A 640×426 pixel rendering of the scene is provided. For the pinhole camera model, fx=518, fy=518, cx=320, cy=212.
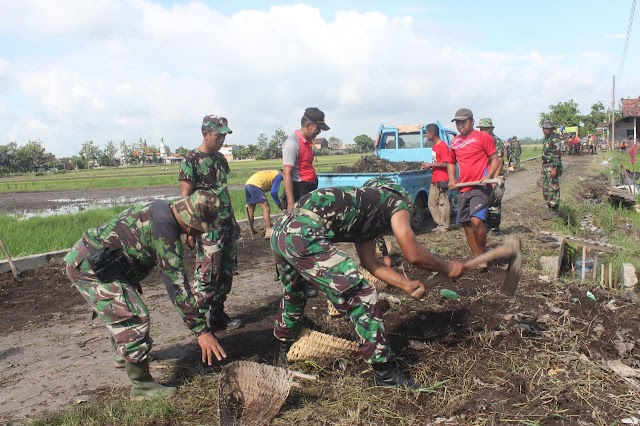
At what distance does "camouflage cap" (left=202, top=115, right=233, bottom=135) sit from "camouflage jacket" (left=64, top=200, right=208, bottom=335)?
1.36 meters

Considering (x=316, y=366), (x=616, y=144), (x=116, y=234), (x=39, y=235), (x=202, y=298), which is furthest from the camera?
(x=616, y=144)

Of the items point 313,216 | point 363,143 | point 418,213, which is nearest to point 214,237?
point 313,216

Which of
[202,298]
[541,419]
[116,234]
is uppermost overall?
[116,234]

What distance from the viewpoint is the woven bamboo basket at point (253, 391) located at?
305 centimetres

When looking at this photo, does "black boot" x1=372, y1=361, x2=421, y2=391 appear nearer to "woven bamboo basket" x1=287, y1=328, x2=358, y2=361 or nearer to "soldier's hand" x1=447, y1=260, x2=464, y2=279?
"woven bamboo basket" x1=287, y1=328, x2=358, y2=361

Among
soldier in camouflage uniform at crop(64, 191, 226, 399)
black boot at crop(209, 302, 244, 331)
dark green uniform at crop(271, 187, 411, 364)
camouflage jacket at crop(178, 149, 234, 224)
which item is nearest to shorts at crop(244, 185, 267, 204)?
camouflage jacket at crop(178, 149, 234, 224)

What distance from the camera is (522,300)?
184 inches

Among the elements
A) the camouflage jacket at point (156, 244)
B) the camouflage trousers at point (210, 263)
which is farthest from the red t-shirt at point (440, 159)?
the camouflage jacket at point (156, 244)

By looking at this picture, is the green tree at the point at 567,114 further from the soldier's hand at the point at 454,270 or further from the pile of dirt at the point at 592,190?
the soldier's hand at the point at 454,270

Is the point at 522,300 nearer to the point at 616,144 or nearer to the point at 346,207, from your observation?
the point at 346,207

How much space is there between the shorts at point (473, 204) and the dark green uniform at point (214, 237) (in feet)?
9.03

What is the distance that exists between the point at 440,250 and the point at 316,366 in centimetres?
407

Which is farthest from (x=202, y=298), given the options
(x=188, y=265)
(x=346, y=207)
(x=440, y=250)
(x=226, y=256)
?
(x=440, y=250)

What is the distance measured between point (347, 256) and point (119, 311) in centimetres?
153
